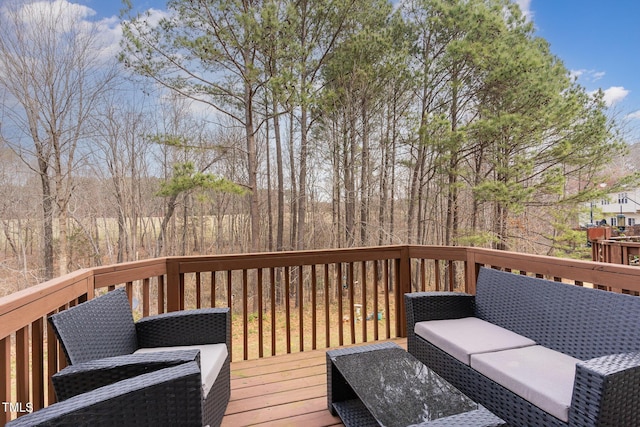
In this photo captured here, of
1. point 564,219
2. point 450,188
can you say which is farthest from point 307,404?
point 564,219

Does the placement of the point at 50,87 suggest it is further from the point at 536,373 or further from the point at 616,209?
the point at 616,209

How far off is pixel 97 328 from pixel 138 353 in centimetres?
27

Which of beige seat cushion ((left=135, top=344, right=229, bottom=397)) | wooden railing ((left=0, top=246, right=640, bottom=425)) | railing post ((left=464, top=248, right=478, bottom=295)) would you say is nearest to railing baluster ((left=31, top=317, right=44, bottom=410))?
wooden railing ((left=0, top=246, right=640, bottom=425))

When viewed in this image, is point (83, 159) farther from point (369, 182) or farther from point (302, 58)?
point (369, 182)

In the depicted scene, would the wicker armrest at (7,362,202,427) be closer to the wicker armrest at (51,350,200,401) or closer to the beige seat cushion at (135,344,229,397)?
the wicker armrest at (51,350,200,401)

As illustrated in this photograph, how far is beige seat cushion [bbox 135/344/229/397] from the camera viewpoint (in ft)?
5.52

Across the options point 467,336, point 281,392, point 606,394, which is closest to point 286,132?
point 281,392

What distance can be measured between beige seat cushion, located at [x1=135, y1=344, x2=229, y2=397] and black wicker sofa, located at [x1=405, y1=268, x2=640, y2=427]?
4.56ft

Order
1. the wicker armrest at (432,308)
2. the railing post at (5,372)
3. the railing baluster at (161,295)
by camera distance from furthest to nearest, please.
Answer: the railing baluster at (161,295) → the wicker armrest at (432,308) → the railing post at (5,372)

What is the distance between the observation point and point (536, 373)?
1.62 metres

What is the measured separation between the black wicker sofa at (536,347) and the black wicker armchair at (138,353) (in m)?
1.41

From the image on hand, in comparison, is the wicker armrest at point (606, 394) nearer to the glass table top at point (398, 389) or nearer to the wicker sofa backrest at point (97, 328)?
the glass table top at point (398, 389)

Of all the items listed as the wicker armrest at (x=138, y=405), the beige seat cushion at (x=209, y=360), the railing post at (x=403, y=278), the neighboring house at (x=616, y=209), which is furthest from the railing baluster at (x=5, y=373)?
the neighboring house at (x=616, y=209)

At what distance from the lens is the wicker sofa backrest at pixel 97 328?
1496 mm
